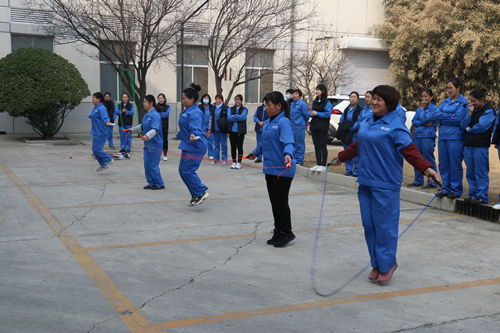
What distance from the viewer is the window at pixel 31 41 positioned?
70.1 ft

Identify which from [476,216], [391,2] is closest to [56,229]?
[476,216]

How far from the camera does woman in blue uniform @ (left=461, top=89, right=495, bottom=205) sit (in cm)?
769

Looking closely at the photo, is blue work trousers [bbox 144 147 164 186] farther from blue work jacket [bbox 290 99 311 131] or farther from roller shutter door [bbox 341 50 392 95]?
roller shutter door [bbox 341 50 392 95]

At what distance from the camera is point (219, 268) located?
517 centimetres

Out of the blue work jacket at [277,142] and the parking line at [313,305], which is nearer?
the parking line at [313,305]

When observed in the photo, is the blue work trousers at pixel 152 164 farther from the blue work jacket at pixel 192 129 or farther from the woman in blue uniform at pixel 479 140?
the woman in blue uniform at pixel 479 140

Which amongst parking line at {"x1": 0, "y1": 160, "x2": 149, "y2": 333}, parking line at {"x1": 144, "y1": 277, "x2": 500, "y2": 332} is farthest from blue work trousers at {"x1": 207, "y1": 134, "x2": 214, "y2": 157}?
parking line at {"x1": 144, "y1": 277, "x2": 500, "y2": 332}

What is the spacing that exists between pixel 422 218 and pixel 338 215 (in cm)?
126

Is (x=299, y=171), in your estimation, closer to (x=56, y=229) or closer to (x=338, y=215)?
(x=338, y=215)

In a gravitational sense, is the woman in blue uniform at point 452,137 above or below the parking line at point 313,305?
above

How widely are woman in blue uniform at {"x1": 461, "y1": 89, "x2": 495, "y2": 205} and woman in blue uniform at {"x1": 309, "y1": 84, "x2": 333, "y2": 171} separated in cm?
393

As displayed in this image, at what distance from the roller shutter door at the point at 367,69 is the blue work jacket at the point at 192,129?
814 inches

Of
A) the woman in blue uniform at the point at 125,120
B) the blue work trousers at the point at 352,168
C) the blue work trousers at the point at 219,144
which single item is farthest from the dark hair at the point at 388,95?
the woman in blue uniform at the point at 125,120

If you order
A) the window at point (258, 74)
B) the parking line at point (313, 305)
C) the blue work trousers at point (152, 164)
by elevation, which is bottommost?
the parking line at point (313, 305)
